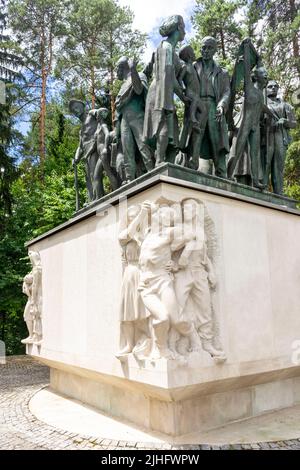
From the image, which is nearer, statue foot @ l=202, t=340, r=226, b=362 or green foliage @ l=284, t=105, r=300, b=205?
statue foot @ l=202, t=340, r=226, b=362

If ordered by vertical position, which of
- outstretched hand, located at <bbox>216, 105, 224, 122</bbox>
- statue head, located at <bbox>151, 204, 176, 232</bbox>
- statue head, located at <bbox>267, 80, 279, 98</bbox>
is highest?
statue head, located at <bbox>267, 80, 279, 98</bbox>

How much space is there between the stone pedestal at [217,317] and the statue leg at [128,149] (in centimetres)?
93

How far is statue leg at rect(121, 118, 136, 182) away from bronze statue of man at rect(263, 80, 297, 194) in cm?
269

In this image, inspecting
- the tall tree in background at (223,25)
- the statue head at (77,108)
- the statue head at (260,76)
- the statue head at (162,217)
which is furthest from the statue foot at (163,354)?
the tall tree in background at (223,25)

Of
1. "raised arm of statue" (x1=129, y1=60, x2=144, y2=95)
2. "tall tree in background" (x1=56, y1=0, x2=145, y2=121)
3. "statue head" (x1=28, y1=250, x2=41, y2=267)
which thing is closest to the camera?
"raised arm of statue" (x1=129, y1=60, x2=144, y2=95)

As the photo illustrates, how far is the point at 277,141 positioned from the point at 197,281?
14.6 feet

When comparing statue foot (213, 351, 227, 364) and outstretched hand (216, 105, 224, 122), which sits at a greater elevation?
outstretched hand (216, 105, 224, 122)

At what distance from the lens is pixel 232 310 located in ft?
17.7

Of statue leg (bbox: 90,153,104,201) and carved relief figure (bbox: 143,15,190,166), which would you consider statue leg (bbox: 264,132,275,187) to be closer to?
carved relief figure (bbox: 143,15,190,166)

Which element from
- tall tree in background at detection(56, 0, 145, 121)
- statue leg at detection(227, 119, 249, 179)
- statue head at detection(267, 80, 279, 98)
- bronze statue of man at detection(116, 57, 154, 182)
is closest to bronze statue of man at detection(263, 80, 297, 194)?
statue head at detection(267, 80, 279, 98)

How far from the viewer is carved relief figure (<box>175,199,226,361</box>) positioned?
16.1 ft

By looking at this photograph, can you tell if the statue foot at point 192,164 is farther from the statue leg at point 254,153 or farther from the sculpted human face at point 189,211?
the sculpted human face at point 189,211

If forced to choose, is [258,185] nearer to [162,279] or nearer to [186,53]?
[186,53]

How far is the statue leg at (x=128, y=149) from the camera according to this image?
6.99 meters
